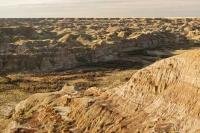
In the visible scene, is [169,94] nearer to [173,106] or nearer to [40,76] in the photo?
[173,106]

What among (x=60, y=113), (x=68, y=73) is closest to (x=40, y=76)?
(x=68, y=73)

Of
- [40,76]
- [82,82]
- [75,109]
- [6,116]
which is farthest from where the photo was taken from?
[40,76]

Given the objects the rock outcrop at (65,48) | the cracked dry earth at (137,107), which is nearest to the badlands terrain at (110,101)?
the cracked dry earth at (137,107)

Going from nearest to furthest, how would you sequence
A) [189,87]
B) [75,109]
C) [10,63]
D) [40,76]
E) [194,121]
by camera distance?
[194,121] < [189,87] < [75,109] < [40,76] < [10,63]

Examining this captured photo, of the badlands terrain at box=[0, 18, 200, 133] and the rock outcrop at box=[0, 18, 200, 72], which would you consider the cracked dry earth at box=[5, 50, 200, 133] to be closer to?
the badlands terrain at box=[0, 18, 200, 133]

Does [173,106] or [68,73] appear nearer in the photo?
[173,106]

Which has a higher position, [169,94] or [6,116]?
[169,94]

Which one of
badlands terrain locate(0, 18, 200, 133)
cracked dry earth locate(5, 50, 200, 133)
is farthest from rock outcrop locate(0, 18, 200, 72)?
cracked dry earth locate(5, 50, 200, 133)

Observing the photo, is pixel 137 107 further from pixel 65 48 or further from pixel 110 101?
pixel 65 48

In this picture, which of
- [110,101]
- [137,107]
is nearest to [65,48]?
[110,101]
